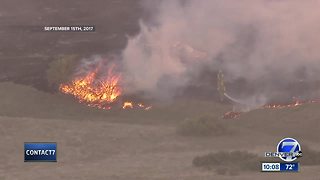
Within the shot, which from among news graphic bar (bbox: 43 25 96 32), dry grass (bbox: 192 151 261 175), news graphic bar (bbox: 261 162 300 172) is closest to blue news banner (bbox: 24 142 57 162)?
dry grass (bbox: 192 151 261 175)

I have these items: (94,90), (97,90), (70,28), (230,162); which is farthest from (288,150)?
(70,28)

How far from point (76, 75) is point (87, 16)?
26120 mm

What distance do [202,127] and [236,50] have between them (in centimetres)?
2392

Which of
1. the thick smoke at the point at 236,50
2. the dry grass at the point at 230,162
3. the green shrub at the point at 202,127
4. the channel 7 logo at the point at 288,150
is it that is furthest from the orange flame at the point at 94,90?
the channel 7 logo at the point at 288,150

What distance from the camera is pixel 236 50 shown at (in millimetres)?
61406

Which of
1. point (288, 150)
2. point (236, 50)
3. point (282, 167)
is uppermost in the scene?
point (236, 50)

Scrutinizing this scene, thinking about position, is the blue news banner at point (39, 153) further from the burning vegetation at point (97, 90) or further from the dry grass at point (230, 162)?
the burning vegetation at point (97, 90)

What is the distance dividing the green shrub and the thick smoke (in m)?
11.2

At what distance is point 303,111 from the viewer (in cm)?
4316

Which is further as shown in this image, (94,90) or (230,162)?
(94,90)

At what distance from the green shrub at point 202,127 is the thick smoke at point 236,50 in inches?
441

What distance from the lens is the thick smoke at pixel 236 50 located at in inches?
2138

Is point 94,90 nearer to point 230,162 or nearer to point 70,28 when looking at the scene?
point 70,28

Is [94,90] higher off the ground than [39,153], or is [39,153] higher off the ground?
[94,90]
